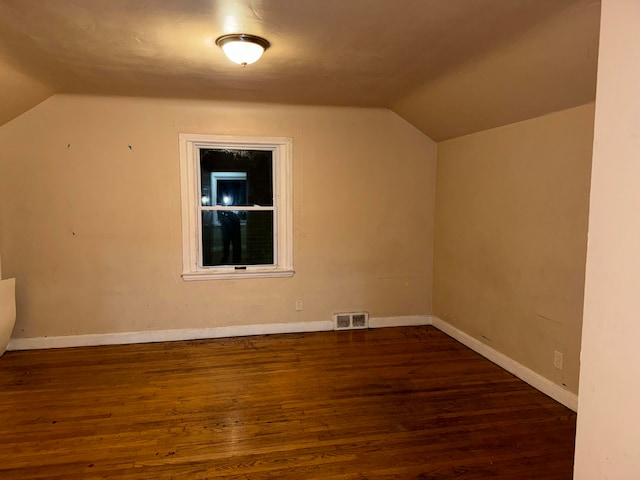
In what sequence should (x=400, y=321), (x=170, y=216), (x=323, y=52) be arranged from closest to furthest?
1. (x=323, y=52)
2. (x=170, y=216)
3. (x=400, y=321)

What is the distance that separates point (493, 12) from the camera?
200cm

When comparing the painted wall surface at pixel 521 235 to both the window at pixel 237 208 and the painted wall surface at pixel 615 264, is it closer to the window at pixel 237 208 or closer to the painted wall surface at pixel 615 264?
the painted wall surface at pixel 615 264

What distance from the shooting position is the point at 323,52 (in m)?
2.62

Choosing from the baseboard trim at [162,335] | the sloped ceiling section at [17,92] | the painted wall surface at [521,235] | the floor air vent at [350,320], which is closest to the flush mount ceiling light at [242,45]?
the sloped ceiling section at [17,92]

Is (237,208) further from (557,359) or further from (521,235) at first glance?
(557,359)

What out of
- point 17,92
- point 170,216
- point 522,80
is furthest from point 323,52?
point 17,92

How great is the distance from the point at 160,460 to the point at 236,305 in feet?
6.64

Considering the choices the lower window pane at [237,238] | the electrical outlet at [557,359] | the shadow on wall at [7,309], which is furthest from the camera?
the lower window pane at [237,238]

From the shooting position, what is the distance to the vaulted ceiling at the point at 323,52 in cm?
202

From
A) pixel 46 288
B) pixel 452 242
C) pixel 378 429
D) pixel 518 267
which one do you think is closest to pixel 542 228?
pixel 518 267

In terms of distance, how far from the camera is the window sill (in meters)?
4.02

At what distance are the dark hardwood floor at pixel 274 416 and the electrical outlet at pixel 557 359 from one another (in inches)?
9.9

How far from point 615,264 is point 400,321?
11.2ft

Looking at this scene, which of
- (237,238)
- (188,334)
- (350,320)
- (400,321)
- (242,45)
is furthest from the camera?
(400,321)
